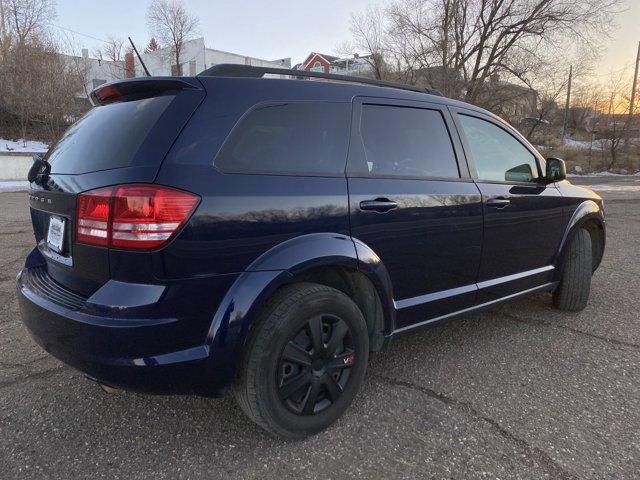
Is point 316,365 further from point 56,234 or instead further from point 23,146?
point 23,146

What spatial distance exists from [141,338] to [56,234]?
779mm

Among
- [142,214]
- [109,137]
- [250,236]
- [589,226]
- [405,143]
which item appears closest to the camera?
[142,214]

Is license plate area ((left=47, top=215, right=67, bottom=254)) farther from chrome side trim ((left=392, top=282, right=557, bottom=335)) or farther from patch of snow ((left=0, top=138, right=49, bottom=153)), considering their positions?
patch of snow ((left=0, top=138, right=49, bottom=153))

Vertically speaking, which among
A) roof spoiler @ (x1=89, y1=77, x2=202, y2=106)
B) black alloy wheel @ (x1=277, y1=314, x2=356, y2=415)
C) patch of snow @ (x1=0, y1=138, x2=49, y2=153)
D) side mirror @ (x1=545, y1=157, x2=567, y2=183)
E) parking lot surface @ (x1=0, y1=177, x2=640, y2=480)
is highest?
patch of snow @ (x1=0, y1=138, x2=49, y2=153)

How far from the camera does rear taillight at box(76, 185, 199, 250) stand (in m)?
1.84

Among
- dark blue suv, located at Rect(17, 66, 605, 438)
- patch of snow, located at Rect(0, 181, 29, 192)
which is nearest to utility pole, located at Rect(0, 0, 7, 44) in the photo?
patch of snow, located at Rect(0, 181, 29, 192)

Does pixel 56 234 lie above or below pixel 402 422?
above

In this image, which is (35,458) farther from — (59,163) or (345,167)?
(345,167)

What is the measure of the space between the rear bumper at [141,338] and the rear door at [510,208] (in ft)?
6.49

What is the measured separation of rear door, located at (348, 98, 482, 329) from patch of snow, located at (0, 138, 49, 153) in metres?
22.5

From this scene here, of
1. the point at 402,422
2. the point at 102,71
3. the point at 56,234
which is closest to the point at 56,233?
the point at 56,234

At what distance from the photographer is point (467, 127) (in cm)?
323

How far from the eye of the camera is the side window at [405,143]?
104 inches

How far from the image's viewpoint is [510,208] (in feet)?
10.7
